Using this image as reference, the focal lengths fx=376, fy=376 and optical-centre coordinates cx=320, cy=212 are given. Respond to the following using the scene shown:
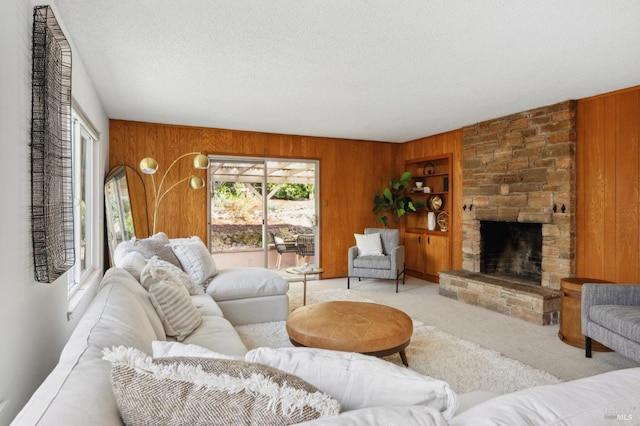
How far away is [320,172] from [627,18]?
4.61 meters

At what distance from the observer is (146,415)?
0.86 meters

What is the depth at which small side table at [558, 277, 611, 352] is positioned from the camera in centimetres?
336

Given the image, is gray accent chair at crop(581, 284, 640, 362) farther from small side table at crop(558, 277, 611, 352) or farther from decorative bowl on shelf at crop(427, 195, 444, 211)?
decorative bowl on shelf at crop(427, 195, 444, 211)

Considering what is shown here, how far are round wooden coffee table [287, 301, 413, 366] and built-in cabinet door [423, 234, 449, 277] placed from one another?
325 cm

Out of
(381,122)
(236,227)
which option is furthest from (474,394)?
(236,227)

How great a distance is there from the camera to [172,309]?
229 centimetres

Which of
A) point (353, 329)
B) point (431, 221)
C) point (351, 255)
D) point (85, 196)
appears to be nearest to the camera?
point (353, 329)

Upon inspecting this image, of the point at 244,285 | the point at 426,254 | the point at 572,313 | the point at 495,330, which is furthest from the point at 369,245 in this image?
the point at 572,313

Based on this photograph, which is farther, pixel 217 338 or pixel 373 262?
pixel 373 262

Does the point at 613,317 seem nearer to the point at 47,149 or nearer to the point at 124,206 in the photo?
the point at 47,149

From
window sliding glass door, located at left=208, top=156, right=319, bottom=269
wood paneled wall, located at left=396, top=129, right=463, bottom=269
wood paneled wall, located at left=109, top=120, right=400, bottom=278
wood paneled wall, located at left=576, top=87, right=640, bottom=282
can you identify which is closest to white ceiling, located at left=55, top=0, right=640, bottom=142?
wood paneled wall, located at left=576, top=87, right=640, bottom=282

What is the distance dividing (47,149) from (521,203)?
4881 mm

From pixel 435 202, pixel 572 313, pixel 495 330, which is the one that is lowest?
pixel 495 330

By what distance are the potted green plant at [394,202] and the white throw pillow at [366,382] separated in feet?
18.8
